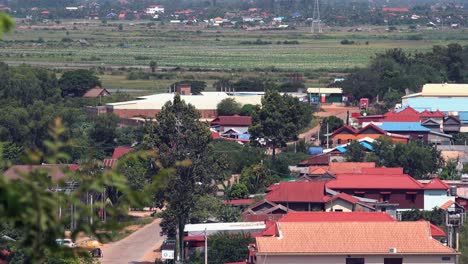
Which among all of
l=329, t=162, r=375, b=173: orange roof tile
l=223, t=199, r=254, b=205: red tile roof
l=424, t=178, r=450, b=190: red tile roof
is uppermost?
l=424, t=178, r=450, b=190: red tile roof

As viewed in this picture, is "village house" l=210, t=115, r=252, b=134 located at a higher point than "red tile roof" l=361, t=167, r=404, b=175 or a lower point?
lower

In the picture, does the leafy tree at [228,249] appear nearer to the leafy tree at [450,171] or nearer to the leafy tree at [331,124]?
the leafy tree at [450,171]

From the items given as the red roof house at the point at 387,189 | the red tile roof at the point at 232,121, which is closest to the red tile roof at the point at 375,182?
the red roof house at the point at 387,189

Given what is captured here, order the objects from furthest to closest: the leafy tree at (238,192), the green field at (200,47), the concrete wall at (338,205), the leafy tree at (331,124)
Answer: the green field at (200,47)
the leafy tree at (331,124)
the leafy tree at (238,192)
the concrete wall at (338,205)

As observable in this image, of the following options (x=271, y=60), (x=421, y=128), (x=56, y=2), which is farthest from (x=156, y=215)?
(x=56, y=2)

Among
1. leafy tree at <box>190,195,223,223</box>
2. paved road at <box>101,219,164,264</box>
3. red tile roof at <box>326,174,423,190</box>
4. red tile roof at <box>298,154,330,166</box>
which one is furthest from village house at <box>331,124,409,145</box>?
leafy tree at <box>190,195,223,223</box>

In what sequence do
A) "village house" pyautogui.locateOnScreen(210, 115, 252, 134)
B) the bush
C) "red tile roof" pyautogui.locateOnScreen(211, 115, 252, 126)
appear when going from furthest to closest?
the bush → "red tile roof" pyautogui.locateOnScreen(211, 115, 252, 126) → "village house" pyautogui.locateOnScreen(210, 115, 252, 134)

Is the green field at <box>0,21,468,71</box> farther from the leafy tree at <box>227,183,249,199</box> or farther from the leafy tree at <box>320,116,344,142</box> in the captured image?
the leafy tree at <box>227,183,249,199</box>
